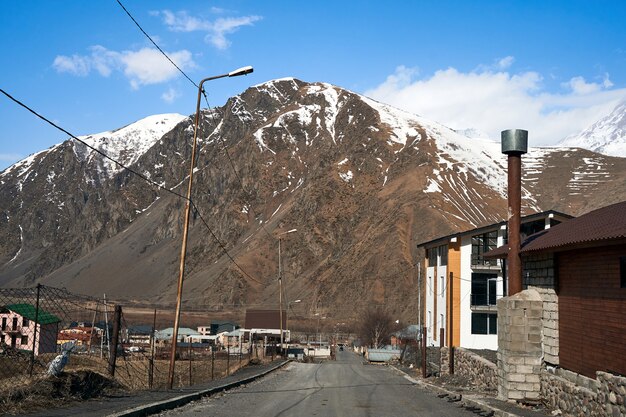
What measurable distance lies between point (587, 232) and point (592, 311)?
201 cm

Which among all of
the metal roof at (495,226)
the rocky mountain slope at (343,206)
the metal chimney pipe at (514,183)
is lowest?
the metal chimney pipe at (514,183)

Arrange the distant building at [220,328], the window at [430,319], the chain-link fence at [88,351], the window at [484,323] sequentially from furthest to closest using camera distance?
the distant building at [220,328], the window at [430,319], the window at [484,323], the chain-link fence at [88,351]

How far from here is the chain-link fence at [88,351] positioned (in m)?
19.6

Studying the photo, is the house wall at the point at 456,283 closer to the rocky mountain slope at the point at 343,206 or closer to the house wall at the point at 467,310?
the house wall at the point at 467,310

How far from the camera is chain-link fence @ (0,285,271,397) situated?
19.6 metres

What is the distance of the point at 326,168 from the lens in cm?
16338

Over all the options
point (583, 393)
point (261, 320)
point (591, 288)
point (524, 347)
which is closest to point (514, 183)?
point (524, 347)

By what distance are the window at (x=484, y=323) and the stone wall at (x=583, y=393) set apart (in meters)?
34.6

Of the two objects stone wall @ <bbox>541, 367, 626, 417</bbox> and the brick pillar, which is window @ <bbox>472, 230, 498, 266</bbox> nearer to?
the brick pillar

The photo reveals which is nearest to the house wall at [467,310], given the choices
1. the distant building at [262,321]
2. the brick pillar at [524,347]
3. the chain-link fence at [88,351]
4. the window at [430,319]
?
the window at [430,319]

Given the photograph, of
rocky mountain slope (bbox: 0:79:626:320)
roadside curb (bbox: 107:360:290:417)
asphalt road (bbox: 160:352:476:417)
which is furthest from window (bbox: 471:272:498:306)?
rocky mountain slope (bbox: 0:79:626:320)

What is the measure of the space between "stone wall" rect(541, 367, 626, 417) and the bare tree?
73860 millimetres

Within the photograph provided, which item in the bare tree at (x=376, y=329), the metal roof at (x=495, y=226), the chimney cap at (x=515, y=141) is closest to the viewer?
the chimney cap at (x=515, y=141)

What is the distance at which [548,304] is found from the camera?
21031 mm
